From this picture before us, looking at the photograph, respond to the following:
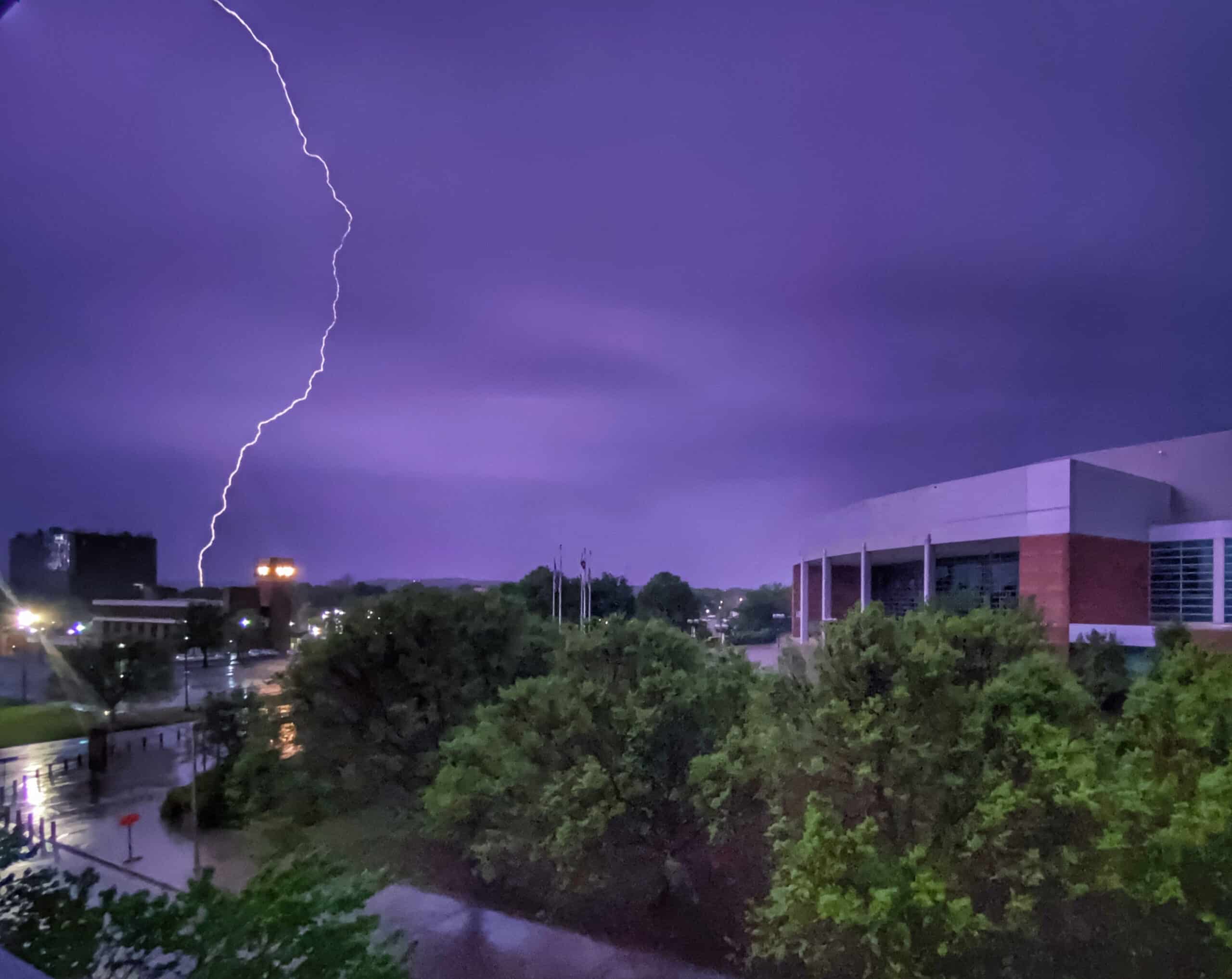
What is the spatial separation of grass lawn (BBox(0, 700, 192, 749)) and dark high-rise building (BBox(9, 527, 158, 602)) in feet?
4.59

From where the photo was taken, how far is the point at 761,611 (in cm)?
865

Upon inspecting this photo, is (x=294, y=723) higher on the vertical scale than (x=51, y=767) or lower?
higher

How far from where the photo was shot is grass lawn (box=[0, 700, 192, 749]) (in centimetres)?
651

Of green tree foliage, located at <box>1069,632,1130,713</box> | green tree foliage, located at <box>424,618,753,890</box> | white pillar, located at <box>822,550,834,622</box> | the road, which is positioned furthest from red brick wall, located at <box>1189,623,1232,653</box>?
the road

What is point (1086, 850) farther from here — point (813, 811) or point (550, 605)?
point (550, 605)

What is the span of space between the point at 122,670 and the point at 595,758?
562 centimetres

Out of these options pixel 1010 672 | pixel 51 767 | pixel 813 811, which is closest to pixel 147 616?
pixel 51 767

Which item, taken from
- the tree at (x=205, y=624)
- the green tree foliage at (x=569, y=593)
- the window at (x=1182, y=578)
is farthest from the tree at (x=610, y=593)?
the window at (x=1182, y=578)

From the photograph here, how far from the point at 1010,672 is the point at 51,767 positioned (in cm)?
768

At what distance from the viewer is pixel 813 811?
3297 mm

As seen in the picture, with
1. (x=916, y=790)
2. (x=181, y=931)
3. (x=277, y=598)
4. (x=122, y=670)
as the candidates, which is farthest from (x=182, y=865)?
(x=916, y=790)

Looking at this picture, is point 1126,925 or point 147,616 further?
point 147,616

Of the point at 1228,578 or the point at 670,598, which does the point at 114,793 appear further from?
the point at 1228,578

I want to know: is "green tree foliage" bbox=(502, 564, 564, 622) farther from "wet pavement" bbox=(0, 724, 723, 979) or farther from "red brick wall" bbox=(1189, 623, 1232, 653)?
"red brick wall" bbox=(1189, 623, 1232, 653)
